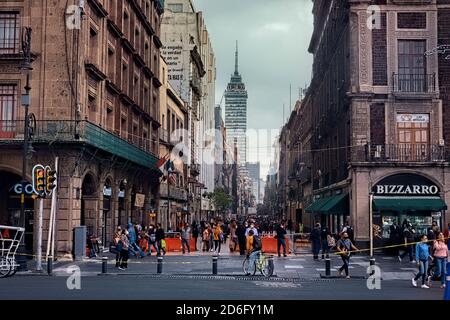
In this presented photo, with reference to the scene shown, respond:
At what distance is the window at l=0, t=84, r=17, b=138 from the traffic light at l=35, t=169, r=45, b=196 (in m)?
7.48

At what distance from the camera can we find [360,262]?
3081cm

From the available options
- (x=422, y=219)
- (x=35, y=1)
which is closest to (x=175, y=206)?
(x=422, y=219)

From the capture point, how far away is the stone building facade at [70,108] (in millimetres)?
30266

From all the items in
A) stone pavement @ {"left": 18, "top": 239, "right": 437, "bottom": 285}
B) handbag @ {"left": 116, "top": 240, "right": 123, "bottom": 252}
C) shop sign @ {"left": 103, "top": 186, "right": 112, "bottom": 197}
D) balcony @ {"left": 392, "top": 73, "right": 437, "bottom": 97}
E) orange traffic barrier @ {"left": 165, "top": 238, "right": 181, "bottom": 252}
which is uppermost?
balcony @ {"left": 392, "top": 73, "right": 437, "bottom": 97}

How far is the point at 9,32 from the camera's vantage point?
31.2 meters

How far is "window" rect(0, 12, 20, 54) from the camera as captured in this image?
3103 centimetres

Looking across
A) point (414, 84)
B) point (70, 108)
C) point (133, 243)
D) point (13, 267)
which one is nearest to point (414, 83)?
point (414, 84)

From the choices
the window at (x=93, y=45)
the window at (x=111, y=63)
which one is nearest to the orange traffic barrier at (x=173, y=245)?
the window at (x=111, y=63)

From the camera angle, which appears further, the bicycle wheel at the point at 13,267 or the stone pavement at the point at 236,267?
the stone pavement at the point at 236,267

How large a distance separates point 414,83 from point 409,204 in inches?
283

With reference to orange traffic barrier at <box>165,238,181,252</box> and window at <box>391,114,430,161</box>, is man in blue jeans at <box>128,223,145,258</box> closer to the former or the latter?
orange traffic barrier at <box>165,238,181,252</box>

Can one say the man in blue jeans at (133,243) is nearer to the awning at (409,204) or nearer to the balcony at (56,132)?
the balcony at (56,132)

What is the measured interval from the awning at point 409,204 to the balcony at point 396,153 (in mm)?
2236

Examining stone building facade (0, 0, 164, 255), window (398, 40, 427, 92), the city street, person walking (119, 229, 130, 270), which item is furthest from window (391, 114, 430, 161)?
person walking (119, 229, 130, 270)
